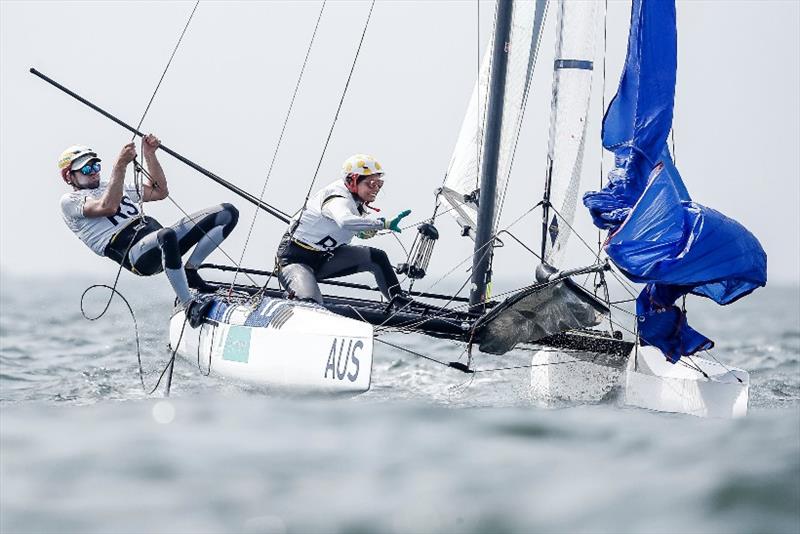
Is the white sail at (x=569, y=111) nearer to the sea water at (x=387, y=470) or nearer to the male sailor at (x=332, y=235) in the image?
the male sailor at (x=332, y=235)

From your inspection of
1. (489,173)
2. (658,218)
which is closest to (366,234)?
(489,173)

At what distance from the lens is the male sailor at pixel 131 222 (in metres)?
6.91

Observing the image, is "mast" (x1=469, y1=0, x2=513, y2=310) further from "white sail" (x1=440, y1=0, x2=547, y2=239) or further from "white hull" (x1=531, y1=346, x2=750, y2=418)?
"white hull" (x1=531, y1=346, x2=750, y2=418)

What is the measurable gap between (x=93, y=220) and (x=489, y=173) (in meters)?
2.76

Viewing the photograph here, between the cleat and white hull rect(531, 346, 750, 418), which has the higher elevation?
the cleat

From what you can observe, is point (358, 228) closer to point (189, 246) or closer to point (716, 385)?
point (189, 246)

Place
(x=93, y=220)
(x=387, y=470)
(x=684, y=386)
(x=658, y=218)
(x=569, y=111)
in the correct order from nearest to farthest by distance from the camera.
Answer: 1. (x=387, y=470)
2. (x=658, y=218)
3. (x=684, y=386)
4. (x=93, y=220)
5. (x=569, y=111)

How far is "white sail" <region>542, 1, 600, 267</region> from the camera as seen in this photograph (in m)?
7.75

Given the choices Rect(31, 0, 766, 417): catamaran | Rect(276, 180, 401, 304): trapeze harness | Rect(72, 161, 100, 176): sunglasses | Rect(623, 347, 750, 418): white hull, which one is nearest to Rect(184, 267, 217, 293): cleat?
Rect(31, 0, 766, 417): catamaran

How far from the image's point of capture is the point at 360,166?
7.14 meters

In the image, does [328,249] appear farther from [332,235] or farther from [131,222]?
[131,222]

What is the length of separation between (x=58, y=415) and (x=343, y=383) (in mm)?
1992

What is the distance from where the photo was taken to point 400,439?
3652mm

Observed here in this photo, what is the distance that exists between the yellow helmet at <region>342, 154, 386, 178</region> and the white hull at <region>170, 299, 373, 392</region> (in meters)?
1.09
